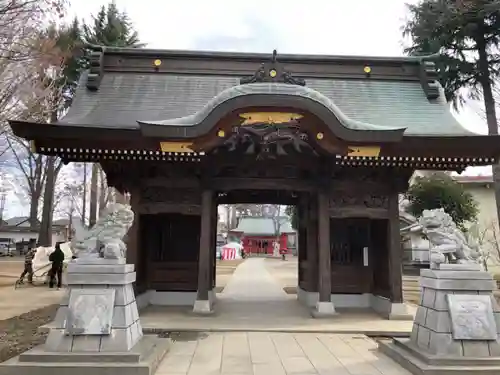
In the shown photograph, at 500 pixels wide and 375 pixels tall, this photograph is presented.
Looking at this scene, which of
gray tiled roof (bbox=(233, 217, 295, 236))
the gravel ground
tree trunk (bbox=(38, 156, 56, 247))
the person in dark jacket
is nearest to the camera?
the gravel ground

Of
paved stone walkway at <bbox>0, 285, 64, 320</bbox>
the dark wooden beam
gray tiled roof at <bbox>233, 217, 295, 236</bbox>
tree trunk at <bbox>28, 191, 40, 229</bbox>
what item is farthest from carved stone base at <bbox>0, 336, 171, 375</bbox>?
gray tiled roof at <bbox>233, 217, 295, 236</bbox>

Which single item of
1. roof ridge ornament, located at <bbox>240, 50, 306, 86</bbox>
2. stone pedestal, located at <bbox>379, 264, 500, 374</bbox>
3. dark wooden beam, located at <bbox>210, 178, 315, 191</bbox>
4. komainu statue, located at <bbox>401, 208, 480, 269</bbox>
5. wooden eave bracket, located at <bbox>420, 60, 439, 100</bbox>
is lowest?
stone pedestal, located at <bbox>379, 264, 500, 374</bbox>

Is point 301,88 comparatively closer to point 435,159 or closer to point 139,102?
point 435,159

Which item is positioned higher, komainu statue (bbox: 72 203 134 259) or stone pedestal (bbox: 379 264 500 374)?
komainu statue (bbox: 72 203 134 259)

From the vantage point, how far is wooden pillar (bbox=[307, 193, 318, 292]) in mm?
10000

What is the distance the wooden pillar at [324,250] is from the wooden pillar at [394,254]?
4.59ft

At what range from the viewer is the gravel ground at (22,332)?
6.05m

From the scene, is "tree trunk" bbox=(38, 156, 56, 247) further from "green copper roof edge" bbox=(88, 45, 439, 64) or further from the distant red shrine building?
the distant red shrine building

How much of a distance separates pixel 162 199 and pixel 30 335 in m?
3.72

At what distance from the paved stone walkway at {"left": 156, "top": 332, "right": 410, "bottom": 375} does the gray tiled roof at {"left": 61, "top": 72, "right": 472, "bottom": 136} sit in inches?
200

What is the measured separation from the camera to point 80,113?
9859mm

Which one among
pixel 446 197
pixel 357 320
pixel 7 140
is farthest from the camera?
pixel 446 197

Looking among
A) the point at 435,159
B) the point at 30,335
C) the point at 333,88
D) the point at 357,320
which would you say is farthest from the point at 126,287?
the point at 333,88

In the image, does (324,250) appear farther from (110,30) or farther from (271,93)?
(110,30)
